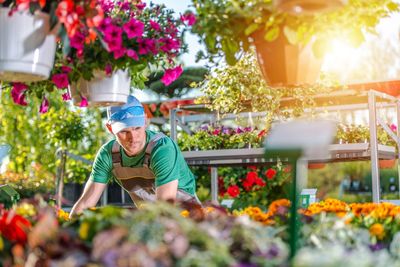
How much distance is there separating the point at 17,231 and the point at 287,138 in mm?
665

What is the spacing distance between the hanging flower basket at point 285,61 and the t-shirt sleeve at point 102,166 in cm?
173

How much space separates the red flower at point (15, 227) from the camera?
153 cm

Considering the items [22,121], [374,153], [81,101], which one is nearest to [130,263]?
[81,101]

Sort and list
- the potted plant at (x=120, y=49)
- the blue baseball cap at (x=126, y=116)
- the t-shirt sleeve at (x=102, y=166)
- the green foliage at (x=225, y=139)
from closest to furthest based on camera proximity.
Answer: the potted plant at (x=120, y=49) < the blue baseball cap at (x=126, y=116) < the t-shirt sleeve at (x=102, y=166) < the green foliage at (x=225, y=139)

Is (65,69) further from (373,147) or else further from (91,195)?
(373,147)

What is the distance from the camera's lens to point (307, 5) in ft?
5.39

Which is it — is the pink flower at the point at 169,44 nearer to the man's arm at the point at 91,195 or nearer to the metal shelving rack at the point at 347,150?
the man's arm at the point at 91,195

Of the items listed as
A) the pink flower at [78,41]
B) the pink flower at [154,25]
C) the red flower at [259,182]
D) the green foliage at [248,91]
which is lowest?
the red flower at [259,182]

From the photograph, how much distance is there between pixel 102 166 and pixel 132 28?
1696 mm

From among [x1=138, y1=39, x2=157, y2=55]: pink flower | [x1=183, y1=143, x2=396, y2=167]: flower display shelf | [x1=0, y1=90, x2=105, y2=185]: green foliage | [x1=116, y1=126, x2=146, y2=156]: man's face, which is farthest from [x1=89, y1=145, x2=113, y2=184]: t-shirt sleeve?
[x1=0, y1=90, x2=105, y2=185]: green foliage

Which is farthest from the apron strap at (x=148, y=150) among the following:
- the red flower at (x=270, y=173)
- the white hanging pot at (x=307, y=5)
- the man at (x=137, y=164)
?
the red flower at (x=270, y=173)

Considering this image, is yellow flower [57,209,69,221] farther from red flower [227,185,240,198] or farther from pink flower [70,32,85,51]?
red flower [227,185,240,198]

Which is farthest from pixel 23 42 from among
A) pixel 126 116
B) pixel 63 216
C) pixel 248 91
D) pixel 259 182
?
pixel 259 182

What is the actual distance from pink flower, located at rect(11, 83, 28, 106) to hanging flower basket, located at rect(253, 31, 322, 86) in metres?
0.77
